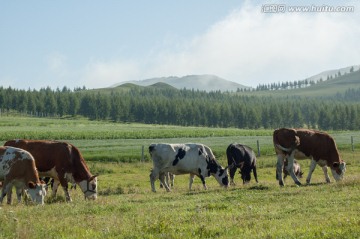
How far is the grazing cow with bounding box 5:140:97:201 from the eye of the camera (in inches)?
731

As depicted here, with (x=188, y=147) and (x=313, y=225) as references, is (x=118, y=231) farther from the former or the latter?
(x=188, y=147)

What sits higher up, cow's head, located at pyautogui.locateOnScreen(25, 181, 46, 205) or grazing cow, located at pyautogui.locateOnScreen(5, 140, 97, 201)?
grazing cow, located at pyautogui.locateOnScreen(5, 140, 97, 201)

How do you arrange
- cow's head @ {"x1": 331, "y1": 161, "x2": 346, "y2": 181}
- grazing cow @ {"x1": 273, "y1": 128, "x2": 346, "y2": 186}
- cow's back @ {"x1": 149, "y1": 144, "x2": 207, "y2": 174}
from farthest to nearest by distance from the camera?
cow's back @ {"x1": 149, "y1": 144, "x2": 207, "y2": 174} < cow's head @ {"x1": 331, "y1": 161, "x2": 346, "y2": 181} < grazing cow @ {"x1": 273, "y1": 128, "x2": 346, "y2": 186}

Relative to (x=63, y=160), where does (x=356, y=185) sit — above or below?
below

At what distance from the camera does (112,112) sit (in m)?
169

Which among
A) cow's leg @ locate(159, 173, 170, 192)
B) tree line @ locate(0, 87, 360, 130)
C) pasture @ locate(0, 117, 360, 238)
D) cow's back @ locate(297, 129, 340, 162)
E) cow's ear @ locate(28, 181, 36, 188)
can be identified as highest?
tree line @ locate(0, 87, 360, 130)

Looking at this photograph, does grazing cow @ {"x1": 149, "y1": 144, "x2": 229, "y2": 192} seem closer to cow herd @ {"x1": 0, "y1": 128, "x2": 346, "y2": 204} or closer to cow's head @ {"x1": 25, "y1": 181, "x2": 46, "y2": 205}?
cow herd @ {"x1": 0, "y1": 128, "x2": 346, "y2": 204}

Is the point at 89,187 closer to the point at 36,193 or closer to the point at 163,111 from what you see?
the point at 36,193

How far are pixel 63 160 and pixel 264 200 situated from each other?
823cm

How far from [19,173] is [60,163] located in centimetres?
266

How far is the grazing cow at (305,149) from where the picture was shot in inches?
861

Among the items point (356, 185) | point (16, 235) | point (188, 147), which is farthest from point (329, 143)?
point (16, 235)

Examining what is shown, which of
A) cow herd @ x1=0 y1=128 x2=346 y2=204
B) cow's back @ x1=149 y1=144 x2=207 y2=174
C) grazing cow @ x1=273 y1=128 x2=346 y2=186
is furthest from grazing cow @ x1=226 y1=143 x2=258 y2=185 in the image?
grazing cow @ x1=273 y1=128 x2=346 y2=186

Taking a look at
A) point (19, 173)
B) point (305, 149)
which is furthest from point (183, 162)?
point (19, 173)
